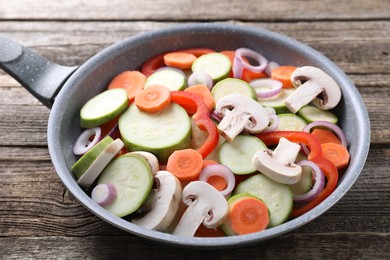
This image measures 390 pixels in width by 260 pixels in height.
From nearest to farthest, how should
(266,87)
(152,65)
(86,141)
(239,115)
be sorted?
(239,115), (86,141), (266,87), (152,65)

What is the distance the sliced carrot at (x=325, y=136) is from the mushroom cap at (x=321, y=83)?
9 cm

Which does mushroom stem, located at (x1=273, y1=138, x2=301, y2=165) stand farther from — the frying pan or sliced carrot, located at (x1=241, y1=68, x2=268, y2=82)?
sliced carrot, located at (x1=241, y1=68, x2=268, y2=82)

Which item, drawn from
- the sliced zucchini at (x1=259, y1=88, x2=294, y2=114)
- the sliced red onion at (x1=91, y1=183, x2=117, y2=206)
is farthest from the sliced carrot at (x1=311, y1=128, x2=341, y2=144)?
the sliced red onion at (x1=91, y1=183, x2=117, y2=206)

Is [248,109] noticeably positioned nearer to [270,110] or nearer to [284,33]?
[270,110]

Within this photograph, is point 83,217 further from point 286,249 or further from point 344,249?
point 344,249

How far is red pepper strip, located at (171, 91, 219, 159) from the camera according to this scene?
5.53ft

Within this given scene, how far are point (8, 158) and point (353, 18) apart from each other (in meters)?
1.67

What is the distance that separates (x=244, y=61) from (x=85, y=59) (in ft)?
2.56

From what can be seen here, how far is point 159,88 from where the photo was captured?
71.9 inches

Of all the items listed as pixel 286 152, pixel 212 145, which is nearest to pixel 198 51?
pixel 212 145

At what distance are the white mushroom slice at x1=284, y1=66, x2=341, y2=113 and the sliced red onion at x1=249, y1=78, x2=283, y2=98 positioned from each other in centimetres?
6

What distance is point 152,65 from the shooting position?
2070mm

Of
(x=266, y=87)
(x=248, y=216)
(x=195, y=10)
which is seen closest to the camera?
(x=248, y=216)

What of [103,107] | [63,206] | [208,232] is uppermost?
[103,107]
